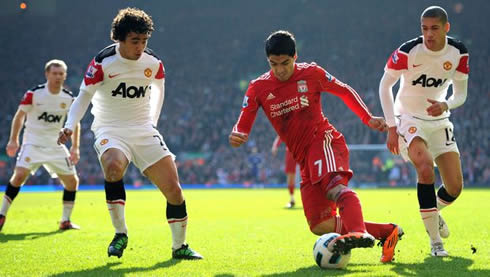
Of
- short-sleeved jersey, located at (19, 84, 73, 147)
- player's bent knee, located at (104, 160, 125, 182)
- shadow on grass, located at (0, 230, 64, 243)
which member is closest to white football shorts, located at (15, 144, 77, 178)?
short-sleeved jersey, located at (19, 84, 73, 147)

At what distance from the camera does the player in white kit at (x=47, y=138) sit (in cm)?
1093

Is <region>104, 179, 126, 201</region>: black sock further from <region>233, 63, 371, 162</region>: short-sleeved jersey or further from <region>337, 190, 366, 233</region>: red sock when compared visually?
<region>337, 190, 366, 233</region>: red sock

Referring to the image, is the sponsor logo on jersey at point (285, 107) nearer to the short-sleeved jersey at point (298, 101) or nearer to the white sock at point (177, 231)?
the short-sleeved jersey at point (298, 101)

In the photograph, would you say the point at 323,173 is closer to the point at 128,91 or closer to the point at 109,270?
the point at 109,270

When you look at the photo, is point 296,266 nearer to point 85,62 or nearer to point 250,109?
point 250,109

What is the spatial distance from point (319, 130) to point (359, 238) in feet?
4.56

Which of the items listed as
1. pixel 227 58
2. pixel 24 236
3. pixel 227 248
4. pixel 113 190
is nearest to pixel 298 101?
pixel 113 190

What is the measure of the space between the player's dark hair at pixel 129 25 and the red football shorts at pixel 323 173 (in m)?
2.11

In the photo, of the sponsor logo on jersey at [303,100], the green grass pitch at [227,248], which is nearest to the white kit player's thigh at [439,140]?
the green grass pitch at [227,248]

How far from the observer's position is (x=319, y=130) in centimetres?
638

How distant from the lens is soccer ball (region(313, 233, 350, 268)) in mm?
5789

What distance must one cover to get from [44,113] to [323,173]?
6.60 m

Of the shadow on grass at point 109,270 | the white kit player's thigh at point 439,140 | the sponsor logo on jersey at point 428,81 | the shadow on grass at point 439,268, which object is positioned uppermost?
the sponsor logo on jersey at point 428,81

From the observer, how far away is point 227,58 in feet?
145
